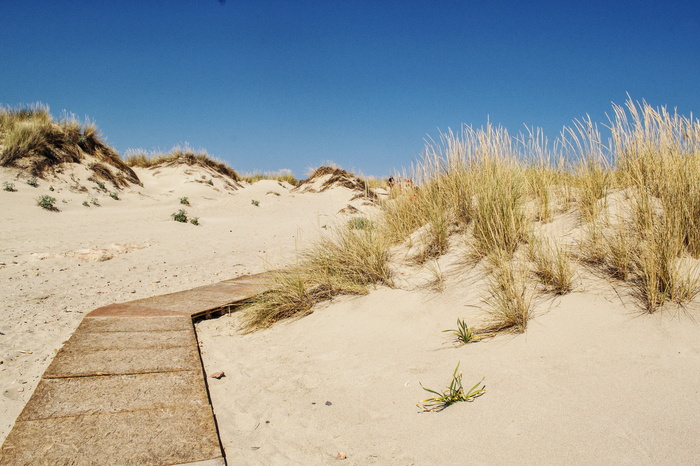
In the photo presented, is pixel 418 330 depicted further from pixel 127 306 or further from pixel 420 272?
pixel 127 306

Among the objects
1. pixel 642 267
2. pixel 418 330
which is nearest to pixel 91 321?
pixel 418 330

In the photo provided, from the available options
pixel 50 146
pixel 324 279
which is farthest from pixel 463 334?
pixel 50 146

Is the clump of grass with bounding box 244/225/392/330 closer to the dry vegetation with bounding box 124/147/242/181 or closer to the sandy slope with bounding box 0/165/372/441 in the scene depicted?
the sandy slope with bounding box 0/165/372/441

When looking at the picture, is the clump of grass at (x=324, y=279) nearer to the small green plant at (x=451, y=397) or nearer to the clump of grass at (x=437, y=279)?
the clump of grass at (x=437, y=279)

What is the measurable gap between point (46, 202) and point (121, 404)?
10.2 metres

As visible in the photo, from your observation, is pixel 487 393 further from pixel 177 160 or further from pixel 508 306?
pixel 177 160

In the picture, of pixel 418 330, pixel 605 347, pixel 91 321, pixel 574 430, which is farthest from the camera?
pixel 91 321

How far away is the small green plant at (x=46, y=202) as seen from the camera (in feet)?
32.3

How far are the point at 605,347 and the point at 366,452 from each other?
4.39 ft

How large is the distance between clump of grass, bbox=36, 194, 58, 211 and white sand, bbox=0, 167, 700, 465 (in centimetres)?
659

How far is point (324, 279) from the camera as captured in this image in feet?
12.9

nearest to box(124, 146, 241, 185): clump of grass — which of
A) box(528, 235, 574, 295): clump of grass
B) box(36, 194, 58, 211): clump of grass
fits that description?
box(36, 194, 58, 211): clump of grass

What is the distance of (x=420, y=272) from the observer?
3732 mm

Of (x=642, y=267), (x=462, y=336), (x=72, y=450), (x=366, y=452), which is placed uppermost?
(x=642, y=267)
